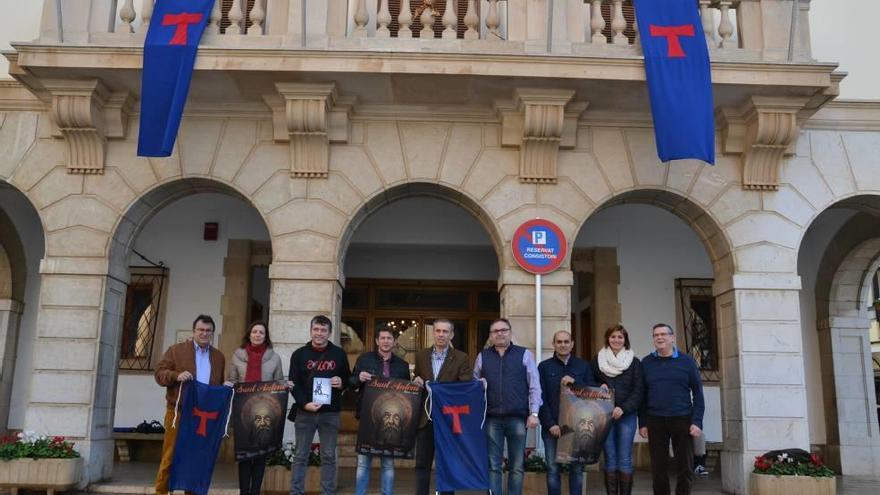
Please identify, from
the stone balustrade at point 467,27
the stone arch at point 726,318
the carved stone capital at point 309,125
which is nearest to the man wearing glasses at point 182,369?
the carved stone capital at point 309,125

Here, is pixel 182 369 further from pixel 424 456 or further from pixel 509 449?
pixel 509 449

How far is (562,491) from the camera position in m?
7.97

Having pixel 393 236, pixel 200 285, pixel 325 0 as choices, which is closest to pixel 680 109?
pixel 325 0

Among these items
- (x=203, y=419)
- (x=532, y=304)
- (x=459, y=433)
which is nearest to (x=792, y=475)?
(x=532, y=304)

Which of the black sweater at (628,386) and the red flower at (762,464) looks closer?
the black sweater at (628,386)

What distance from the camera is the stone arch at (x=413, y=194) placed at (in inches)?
343

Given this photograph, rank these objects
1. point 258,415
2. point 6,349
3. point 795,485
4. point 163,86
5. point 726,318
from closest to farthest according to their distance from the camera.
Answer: point 258,415 → point 795,485 → point 163,86 → point 726,318 → point 6,349

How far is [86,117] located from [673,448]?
24.0ft

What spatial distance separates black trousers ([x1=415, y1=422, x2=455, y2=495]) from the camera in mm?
6863

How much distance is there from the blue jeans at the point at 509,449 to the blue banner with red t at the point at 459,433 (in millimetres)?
119

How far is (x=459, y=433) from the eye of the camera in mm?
6871

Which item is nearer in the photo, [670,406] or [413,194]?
[670,406]

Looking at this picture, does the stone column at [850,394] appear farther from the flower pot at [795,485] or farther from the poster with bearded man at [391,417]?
the poster with bearded man at [391,417]

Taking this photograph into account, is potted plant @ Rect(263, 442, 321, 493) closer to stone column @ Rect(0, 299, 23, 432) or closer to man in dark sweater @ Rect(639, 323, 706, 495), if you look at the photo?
man in dark sweater @ Rect(639, 323, 706, 495)
